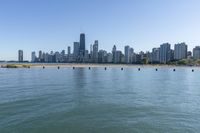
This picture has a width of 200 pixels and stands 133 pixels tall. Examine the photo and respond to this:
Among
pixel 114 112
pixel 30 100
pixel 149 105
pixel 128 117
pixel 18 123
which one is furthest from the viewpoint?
pixel 30 100

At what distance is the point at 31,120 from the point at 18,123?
1.46m

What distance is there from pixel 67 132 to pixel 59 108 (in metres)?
9.09

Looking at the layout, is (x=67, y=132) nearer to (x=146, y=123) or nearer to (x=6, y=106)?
(x=146, y=123)

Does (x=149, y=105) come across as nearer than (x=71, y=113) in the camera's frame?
No

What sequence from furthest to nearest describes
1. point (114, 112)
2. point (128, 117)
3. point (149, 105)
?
point (149, 105) < point (114, 112) < point (128, 117)

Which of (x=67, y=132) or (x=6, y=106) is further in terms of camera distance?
(x=6, y=106)

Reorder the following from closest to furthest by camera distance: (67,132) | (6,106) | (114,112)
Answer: (67,132) → (114,112) → (6,106)

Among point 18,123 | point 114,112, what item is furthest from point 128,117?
point 18,123

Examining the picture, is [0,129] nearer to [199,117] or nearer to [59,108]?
[59,108]

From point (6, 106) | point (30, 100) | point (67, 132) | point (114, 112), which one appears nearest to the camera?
point (67, 132)

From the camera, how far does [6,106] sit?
99.4 feet

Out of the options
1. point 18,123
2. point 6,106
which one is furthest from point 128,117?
point 6,106

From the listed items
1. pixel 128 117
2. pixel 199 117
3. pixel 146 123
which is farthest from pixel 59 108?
pixel 199 117

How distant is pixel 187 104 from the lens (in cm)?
3409
